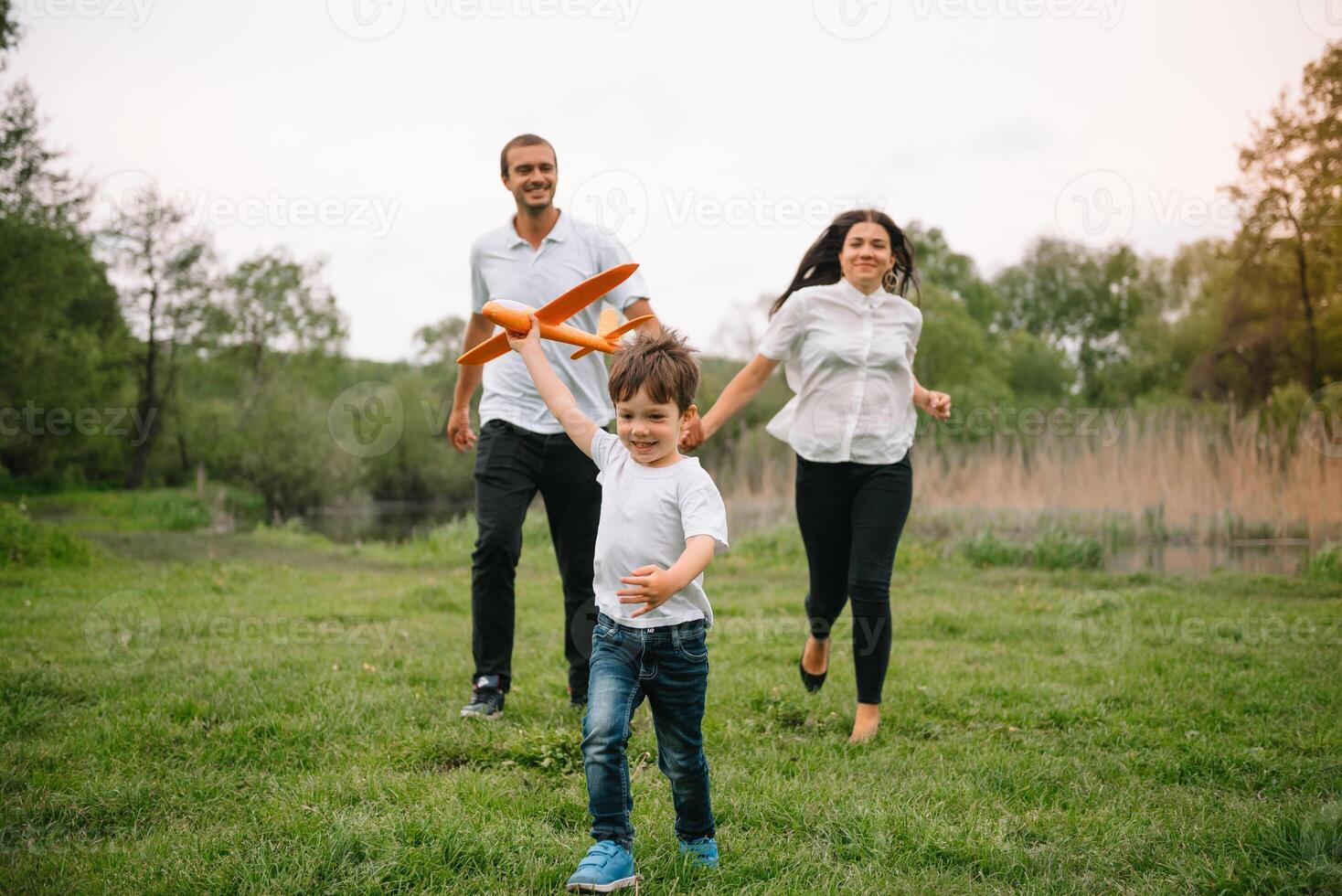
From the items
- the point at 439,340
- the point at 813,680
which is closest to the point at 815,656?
the point at 813,680

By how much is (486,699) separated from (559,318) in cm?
193

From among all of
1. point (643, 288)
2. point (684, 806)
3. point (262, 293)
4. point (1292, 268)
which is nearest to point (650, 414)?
point (684, 806)

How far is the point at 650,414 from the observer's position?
9.05ft

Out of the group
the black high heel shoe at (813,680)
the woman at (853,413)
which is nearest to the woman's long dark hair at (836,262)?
the woman at (853,413)

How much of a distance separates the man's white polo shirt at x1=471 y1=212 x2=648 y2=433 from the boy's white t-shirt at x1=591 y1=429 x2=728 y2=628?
1737 millimetres

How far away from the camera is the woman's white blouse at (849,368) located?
4383mm

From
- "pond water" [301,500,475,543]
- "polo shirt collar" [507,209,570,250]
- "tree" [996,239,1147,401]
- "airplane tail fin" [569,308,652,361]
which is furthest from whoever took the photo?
"tree" [996,239,1147,401]

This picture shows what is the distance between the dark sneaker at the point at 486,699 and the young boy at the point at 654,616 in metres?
1.67

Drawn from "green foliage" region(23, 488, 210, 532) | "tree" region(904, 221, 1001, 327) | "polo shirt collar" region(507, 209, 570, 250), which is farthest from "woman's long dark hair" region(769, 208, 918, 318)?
"tree" region(904, 221, 1001, 327)

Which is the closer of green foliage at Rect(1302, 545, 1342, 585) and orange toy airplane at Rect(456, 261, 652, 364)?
orange toy airplane at Rect(456, 261, 652, 364)

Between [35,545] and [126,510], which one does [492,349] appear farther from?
[126,510]

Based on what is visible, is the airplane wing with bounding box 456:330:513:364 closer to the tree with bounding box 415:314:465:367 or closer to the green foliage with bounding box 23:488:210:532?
the green foliage with bounding box 23:488:210:532

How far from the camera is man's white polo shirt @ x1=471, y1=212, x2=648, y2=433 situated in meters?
4.49

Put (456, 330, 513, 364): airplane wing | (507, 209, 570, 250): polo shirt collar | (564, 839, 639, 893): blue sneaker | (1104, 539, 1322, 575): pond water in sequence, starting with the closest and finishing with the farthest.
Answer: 1. (564, 839, 639, 893): blue sneaker
2. (456, 330, 513, 364): airplane wing
3. (507, 209, 570, 250): polo shirt collar
4. (1104, 539, 1322, 575): pond water
